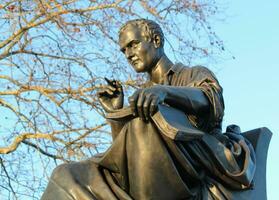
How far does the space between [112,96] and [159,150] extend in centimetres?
52

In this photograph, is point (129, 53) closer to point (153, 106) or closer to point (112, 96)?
point (112, 96)

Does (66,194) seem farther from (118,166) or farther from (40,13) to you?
(40,13)

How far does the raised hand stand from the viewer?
3.50 meters

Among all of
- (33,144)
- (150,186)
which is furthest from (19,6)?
(150,186)

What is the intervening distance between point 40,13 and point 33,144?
79.7 inches

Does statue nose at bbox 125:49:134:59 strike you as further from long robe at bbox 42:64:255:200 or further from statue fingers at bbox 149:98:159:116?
statue fingers at bbox 149:98:159:116

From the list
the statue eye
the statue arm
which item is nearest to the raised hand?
the statue eye

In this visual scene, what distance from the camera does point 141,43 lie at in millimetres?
3619

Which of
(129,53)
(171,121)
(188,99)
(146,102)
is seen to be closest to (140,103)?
(146,102)

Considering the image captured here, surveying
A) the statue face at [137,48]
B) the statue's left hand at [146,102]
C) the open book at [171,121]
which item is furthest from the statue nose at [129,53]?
the statue's left hand at [146,102]

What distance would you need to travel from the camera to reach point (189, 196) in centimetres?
328

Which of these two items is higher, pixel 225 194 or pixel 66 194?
pixel 66 194

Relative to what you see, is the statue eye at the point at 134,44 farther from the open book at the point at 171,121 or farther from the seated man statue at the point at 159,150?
the open book at the point at 171,121

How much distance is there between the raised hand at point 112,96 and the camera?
11.5 ft
